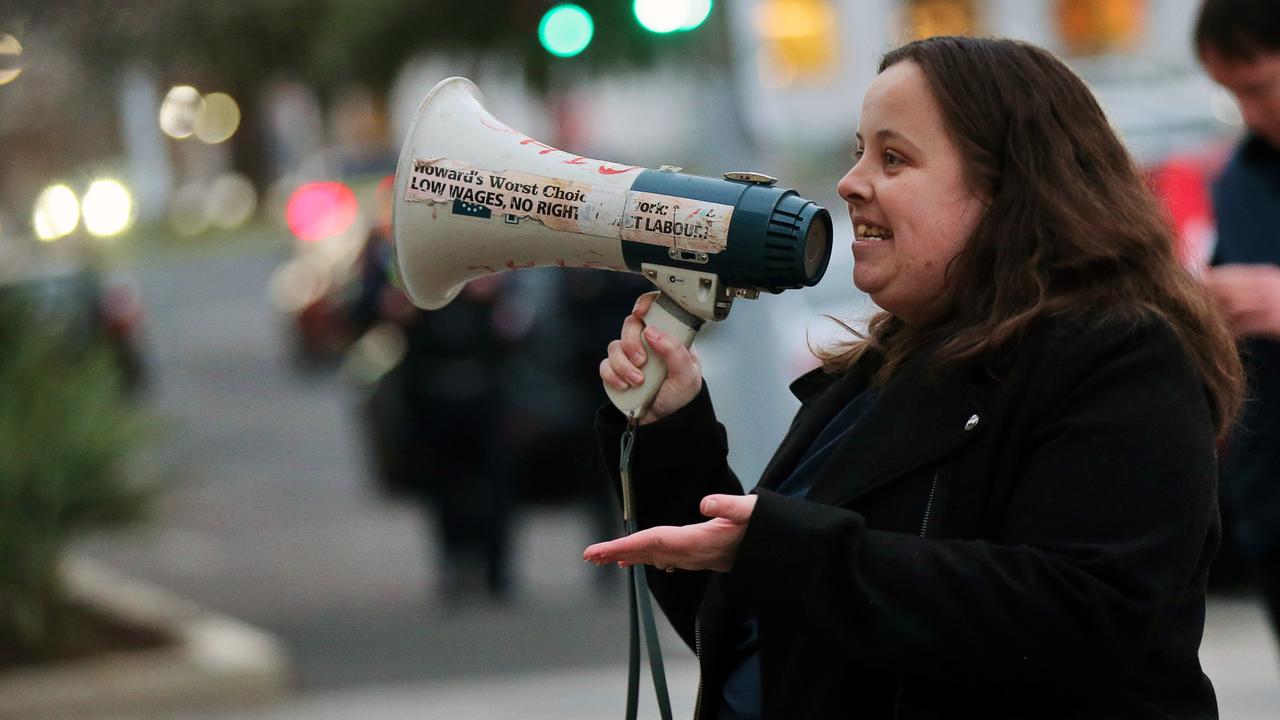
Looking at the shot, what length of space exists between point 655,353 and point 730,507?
39cm

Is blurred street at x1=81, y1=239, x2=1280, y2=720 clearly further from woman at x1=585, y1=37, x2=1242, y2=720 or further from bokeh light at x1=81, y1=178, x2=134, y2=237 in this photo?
woman at x1=585, y1=37, x2=1242, y2=720

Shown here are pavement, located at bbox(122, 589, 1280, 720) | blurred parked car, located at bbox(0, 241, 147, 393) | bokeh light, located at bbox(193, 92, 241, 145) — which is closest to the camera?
pavement, located at bbox(122, 589, 1280, 720)

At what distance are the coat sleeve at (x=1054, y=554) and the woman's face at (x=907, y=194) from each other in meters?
0.21

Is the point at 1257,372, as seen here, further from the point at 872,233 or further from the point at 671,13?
the point at 671,13

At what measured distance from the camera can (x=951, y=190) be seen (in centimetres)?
174

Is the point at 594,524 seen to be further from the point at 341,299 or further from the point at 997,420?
the point at 341,299

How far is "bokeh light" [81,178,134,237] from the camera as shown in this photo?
20.8ft

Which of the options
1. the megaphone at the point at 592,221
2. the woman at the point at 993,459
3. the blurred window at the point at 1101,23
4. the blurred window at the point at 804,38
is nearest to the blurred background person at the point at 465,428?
the megaphone at the point at 592,221

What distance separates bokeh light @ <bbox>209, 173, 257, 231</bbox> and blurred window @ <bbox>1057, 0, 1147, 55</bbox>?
12417 millimetres

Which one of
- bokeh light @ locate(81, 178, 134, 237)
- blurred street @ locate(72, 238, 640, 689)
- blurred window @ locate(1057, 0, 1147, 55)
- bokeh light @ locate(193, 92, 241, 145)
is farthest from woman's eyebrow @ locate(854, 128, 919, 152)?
blurred window @ locate(1057, 0, 1147, 55)

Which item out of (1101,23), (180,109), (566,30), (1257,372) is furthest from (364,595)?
(1101,23)

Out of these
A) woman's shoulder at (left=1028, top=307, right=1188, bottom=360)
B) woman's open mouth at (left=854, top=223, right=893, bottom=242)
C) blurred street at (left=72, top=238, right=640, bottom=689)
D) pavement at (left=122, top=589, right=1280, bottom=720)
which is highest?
woman's open mouth at (left=854, top=223, right=893, bottom=242)

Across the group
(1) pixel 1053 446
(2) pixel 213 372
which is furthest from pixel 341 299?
(1) pixel 1053 446

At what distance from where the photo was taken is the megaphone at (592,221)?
6.14 ft
